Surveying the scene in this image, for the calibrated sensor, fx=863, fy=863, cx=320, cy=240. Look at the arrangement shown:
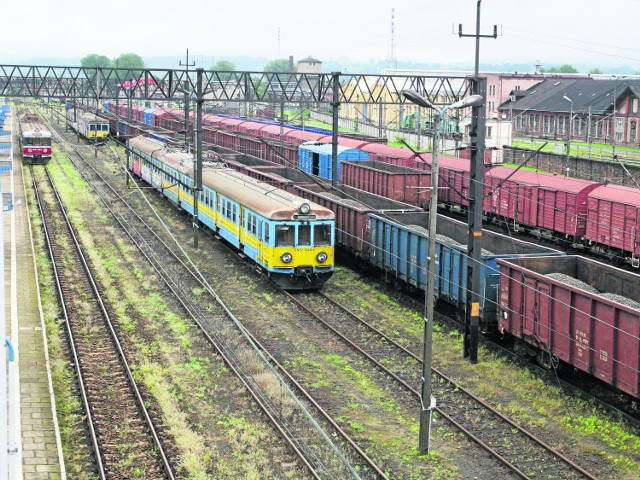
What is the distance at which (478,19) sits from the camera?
21781mm

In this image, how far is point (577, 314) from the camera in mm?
17859

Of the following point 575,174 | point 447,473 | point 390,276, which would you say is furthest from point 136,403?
point 575,174

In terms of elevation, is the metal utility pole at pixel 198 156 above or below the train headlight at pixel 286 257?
above

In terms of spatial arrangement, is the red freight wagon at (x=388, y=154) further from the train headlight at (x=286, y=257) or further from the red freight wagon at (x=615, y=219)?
the train headlight at (x=286, y=257)

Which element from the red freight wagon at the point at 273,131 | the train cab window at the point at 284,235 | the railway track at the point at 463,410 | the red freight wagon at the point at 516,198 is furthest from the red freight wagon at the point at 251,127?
the railway track at the point at 463,410

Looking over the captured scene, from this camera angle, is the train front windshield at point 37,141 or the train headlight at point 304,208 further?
the train front windshield at point 37,141

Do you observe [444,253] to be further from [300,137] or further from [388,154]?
[300,137]

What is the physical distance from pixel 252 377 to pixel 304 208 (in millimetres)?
8312

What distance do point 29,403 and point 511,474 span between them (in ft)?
31.8

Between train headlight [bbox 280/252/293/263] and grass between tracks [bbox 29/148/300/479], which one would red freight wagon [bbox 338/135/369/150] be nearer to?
grass between tracks [bbox 29/148/300/479]

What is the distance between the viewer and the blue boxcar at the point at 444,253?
71.8 feet

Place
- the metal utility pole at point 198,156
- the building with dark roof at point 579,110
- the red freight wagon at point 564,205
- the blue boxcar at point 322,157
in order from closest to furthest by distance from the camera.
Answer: the metal utility pole at point 198,156 < the red freight wagon at point 564,205 < the blue boxcar at point 322,157 < the building with dark roof at point 579,110

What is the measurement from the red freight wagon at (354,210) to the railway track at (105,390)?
8780mm

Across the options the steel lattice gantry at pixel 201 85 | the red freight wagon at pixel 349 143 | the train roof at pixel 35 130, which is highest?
the steel lattice gantry at pixel 201 85
